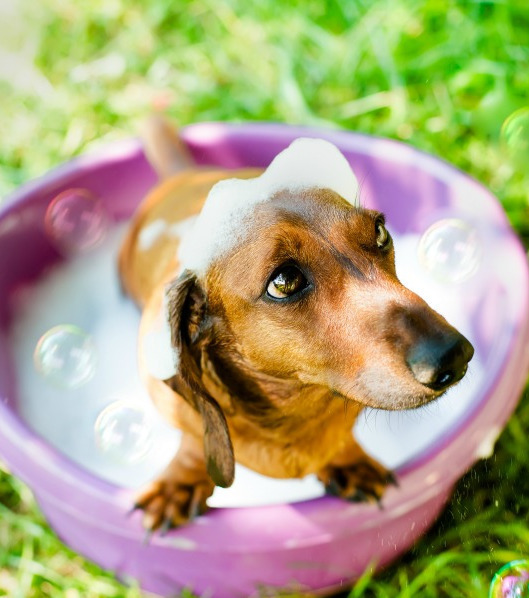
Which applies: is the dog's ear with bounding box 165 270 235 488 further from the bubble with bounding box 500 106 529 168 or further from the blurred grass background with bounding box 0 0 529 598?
the blurred grass background with bounding box 0 0 529 598

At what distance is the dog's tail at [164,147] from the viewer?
95.6 inches

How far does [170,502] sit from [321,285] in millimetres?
831

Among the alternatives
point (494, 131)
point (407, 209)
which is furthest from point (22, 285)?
point (494, 131)

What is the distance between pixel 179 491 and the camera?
177 centimetres

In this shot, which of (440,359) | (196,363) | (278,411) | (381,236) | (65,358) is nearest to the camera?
(440,359)

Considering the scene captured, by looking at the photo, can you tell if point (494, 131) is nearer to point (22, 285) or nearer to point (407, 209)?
point (407, 209)

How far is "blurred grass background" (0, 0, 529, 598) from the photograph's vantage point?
2.78 meters

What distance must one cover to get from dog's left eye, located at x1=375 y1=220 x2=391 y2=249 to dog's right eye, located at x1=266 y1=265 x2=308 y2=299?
138 mm

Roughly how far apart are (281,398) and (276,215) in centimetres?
49

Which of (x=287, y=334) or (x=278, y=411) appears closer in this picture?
(x=287, y=334)

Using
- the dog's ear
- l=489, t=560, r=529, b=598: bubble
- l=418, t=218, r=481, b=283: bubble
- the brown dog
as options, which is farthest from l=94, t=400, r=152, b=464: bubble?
l=489, t=560, r=529, b=598: bubble

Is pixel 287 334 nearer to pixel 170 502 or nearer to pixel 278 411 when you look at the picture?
pixel 278 411

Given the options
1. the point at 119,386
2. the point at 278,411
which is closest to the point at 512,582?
the point at 278,411

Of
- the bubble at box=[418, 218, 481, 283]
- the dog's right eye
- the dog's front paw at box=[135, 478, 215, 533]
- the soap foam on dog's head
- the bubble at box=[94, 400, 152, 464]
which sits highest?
the soap foam on dog's head
